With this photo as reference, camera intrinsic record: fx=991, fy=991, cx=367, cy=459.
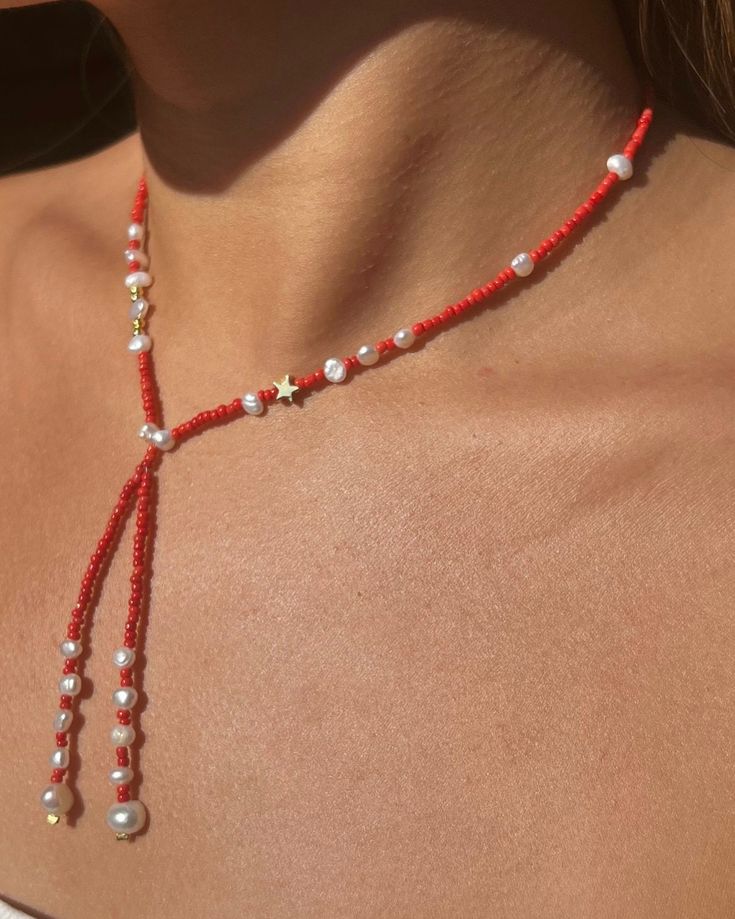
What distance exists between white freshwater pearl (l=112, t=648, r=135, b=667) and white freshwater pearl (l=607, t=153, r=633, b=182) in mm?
752

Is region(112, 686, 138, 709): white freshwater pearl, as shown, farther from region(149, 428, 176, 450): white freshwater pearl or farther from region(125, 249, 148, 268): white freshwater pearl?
region(125, 249, 148, 268): white freshwater pearl

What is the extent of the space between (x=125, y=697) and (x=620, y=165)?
793mm

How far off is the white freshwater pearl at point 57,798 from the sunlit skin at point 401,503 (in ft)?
0.06

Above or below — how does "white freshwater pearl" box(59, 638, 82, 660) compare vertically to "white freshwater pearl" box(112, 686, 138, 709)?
above

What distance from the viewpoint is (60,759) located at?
1.00 m

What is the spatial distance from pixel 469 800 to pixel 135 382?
25.4 inches

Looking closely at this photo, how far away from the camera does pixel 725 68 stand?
125 cm

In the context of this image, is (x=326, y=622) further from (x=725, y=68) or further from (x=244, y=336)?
(x=725, y=68)

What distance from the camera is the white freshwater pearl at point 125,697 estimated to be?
3.33 ft

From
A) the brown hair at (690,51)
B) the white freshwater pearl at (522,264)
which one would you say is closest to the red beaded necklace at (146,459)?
the white freshwater pearl at (522,264)

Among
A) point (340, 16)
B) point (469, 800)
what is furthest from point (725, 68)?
point (469, 800)

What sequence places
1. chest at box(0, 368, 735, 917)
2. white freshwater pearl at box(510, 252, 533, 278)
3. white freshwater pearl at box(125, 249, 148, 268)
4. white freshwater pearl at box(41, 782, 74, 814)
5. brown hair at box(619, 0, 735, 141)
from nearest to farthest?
chest at box(0, 368, 735, 917)
white freshwater pearl at box(41, 782, 74, 814)
white freshwater pearl at box(510, 252, 533, 278)
brown hair at box(619, 0, 735, 141)
white freshwater pearl at box(125, 249, 148, 268)

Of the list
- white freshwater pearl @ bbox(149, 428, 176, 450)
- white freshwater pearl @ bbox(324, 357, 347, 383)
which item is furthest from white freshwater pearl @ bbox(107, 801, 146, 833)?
white freshwater pearl @ bbox(324, 357, 347, 383)

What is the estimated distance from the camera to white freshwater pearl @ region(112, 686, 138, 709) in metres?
1.01
